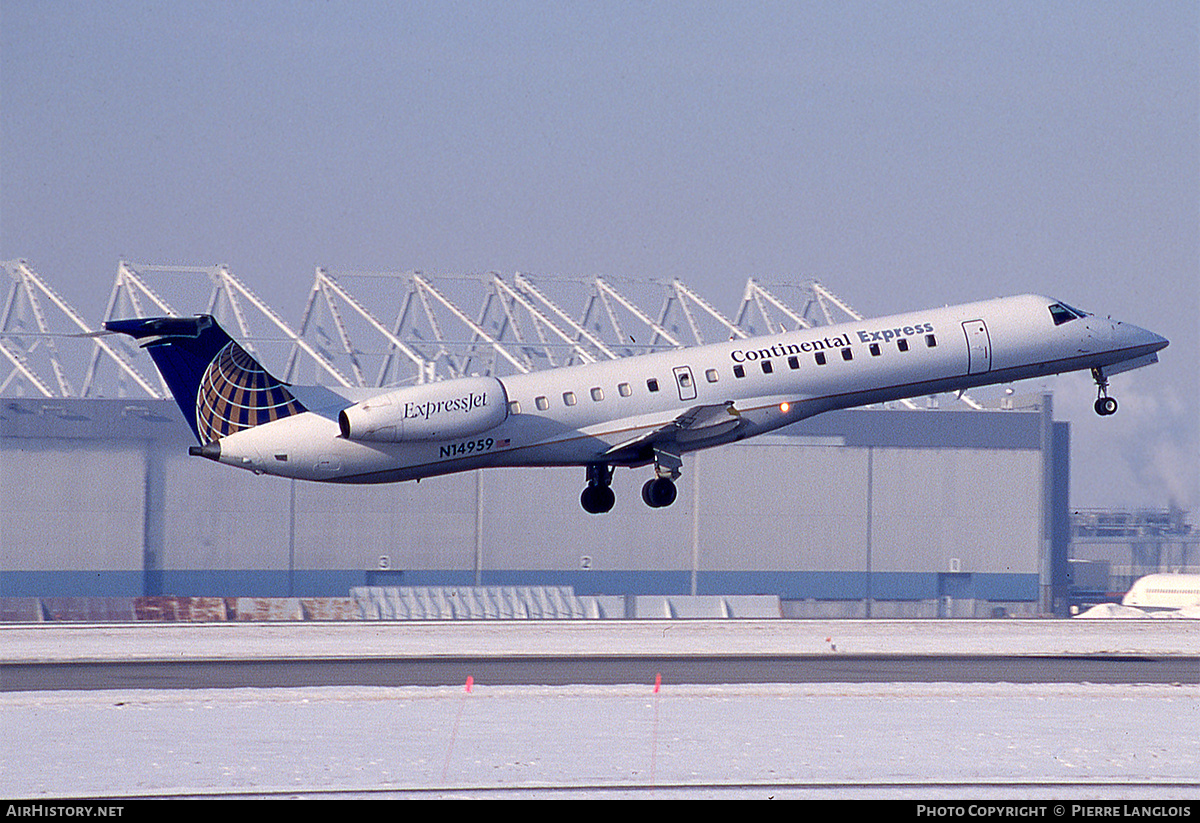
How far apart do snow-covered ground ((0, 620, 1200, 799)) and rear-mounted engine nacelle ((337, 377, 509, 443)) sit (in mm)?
5642

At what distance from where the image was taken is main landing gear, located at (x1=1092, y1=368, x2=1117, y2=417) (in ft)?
134

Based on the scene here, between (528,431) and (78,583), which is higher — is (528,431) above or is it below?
above

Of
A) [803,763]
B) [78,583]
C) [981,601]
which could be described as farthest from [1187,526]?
[803,763]

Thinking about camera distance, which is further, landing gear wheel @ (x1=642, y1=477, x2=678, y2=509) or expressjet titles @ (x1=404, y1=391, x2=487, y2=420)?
landing gear wheel @ (x1=642, y1=477, x2=678, y2=509)

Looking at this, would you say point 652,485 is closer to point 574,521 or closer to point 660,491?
point 660,491

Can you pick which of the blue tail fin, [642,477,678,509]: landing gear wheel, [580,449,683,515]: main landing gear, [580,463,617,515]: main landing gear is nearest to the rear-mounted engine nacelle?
the blue tail fin

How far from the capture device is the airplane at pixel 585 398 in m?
35.9

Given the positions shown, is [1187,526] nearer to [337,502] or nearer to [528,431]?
[337,502]

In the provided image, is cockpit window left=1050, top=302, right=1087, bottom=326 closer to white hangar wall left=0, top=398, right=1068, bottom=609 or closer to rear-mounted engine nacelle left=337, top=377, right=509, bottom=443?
rear-mounted engine nacelle left=337, top=377, right=509, bottom=443

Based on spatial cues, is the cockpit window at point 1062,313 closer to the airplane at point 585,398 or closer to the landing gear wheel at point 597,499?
the airplane at point 585,398

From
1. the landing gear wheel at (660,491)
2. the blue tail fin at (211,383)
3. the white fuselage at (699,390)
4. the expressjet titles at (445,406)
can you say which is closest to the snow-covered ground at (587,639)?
the landing gear wheel at (660,491)

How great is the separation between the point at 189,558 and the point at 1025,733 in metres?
71.4
